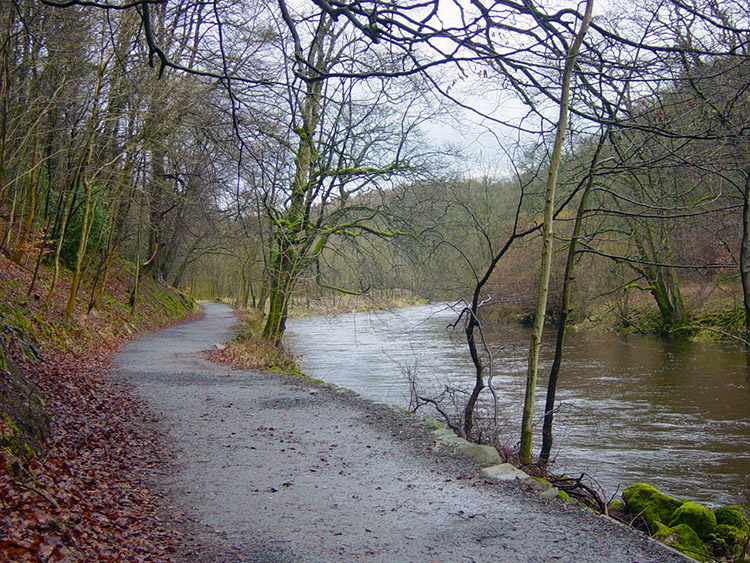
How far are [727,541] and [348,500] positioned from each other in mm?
3966

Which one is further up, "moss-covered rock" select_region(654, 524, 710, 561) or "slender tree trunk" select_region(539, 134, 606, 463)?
"slender tree trunk" select_region(539, 134, 606, 463)

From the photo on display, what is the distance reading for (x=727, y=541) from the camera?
6.55 m

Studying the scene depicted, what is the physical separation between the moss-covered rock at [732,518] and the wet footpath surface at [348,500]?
→ 248 cm

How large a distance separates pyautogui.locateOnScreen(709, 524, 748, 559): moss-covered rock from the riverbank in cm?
531

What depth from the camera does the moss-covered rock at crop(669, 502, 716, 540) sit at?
672cm

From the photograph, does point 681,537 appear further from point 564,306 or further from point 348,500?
point 348,500

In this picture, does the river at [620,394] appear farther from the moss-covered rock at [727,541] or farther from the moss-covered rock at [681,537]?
the moss-covered rock at [681,537]

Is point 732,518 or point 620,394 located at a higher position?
point 620,394

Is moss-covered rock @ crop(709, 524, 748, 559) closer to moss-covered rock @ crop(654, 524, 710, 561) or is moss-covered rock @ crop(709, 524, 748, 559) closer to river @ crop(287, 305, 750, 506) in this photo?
moss-covered rock @ crop(654, 524, 710, 561)

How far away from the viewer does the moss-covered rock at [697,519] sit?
6.72 metres

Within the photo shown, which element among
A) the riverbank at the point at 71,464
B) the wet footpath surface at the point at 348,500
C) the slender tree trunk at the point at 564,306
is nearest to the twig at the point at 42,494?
the riverbank at the point at 71,464

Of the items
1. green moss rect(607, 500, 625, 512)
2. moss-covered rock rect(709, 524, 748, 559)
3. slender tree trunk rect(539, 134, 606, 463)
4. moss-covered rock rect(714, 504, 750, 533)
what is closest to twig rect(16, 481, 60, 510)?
slender tree trunk rect(539, 134, 606, 463)

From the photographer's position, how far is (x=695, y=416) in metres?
12.0

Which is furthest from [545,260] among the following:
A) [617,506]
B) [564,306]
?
[617,506]
